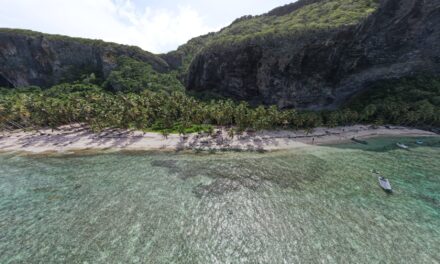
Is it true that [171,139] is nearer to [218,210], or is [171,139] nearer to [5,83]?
[218,210]

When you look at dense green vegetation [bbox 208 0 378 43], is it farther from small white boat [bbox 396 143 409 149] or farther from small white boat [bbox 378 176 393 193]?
small white boat [bbox 378 176 393 193]

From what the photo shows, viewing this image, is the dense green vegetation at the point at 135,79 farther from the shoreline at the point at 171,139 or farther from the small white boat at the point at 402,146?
the small white boat at the point at 402,146

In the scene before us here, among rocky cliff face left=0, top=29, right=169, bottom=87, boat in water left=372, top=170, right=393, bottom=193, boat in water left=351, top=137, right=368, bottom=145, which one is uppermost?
rocky cliff face left=0, top=29, right=169, bottom=87

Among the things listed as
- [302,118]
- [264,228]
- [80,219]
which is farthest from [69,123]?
[302,118]

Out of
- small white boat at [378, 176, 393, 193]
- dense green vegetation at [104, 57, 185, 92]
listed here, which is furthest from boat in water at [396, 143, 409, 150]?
dense green vegetation at [104, 57, 185, 92]

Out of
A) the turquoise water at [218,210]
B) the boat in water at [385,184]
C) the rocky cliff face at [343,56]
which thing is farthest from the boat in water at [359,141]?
the rocky cliff face at [343,56]
